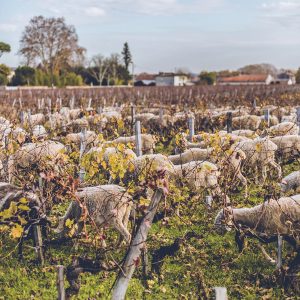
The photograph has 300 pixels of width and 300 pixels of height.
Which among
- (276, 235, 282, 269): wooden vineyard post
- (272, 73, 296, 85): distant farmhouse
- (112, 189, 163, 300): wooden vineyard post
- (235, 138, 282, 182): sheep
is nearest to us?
(112, 189, 163, 300): wooden vineyard post

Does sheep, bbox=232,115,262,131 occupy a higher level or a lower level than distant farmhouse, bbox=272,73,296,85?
lower

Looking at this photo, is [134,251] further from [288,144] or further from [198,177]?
[288,144]

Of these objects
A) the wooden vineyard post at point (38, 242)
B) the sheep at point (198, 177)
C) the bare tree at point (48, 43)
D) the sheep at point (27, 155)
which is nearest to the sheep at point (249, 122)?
the sheep at point (27, 155)

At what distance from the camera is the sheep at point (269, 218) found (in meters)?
6.18

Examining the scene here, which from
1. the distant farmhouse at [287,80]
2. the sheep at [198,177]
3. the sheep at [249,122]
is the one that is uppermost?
the distant farmhouse at [287,80]

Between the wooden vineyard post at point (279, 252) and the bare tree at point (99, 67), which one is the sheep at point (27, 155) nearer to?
the wooden vineyard post at point (279, 252)

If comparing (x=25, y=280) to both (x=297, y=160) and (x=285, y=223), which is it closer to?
(x=285, y=223)

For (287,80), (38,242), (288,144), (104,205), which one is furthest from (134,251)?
(287,80)

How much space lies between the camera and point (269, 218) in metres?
6.34

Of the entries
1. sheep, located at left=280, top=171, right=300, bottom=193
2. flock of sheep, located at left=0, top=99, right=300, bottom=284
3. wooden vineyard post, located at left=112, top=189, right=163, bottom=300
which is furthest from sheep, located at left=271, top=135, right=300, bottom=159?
wooden vineyard post, located at left=112, top=189, right=163, bottom=300

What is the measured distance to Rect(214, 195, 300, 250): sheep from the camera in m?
6.18

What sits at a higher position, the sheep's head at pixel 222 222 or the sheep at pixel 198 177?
the sheep at pixel 198 177

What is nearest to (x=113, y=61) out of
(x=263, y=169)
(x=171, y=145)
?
(x=171, y=145)

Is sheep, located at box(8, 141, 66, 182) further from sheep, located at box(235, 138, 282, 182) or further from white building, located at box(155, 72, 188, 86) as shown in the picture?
white building, located at box(155, 72, 188, 86)
